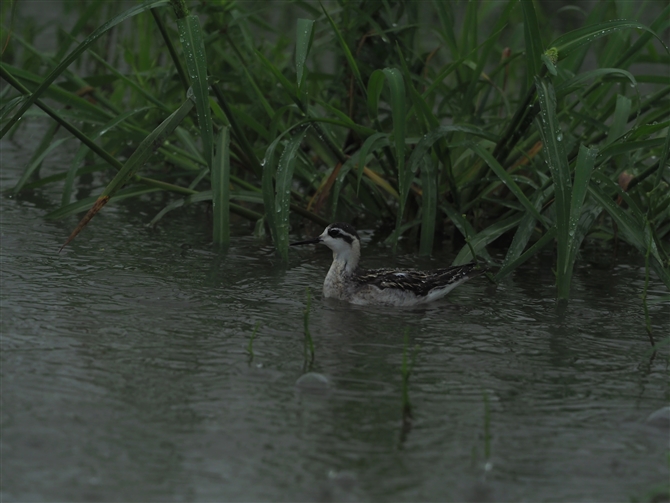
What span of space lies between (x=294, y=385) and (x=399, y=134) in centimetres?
216

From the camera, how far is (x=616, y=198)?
24.0 ft

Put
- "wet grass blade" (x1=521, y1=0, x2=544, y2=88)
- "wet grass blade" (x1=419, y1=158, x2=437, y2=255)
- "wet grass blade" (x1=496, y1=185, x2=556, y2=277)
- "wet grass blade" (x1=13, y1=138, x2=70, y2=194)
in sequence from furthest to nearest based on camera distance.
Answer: "wet grass blade" (x1=13, y1=138, x2=70, y2=194) < "wet grass blade" (x1=419, y1=158, x2=437, y2=255) < "wet grass blade" (x1=496, y1=185, x2=556, y2=277) < "wet grass blade" (x1=521, y1=0, x2=544, y2=88)

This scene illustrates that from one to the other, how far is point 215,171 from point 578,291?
229 cm

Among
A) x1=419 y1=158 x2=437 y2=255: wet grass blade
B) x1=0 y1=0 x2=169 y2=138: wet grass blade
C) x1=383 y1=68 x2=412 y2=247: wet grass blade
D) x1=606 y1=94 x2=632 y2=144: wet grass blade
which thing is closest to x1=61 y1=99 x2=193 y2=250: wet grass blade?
x1=0 y1=0 x2=169 y2=138: wet grass blade

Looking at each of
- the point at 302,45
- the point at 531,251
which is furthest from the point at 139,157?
the point at 531,251

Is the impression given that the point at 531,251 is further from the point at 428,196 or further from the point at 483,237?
the point at 428,196

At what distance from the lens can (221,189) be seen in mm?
6434

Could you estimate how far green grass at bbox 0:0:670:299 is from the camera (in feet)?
18.8

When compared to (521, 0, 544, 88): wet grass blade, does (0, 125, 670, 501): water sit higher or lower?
lower

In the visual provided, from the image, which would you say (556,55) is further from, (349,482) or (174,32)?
(174,32)

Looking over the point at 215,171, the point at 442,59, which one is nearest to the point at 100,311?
the point at 215,171

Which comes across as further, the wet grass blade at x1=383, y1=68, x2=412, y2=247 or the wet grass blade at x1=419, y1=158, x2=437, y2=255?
the wet grass blade at x1=419, y1=158, x2=437, y2=255

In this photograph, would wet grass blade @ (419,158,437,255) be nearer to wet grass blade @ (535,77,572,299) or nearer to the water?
the water

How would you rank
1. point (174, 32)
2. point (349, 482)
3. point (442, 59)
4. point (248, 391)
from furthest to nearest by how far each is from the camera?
point (442, 59) < point (174, 32) < point (248, 391) < point (349, 482)
